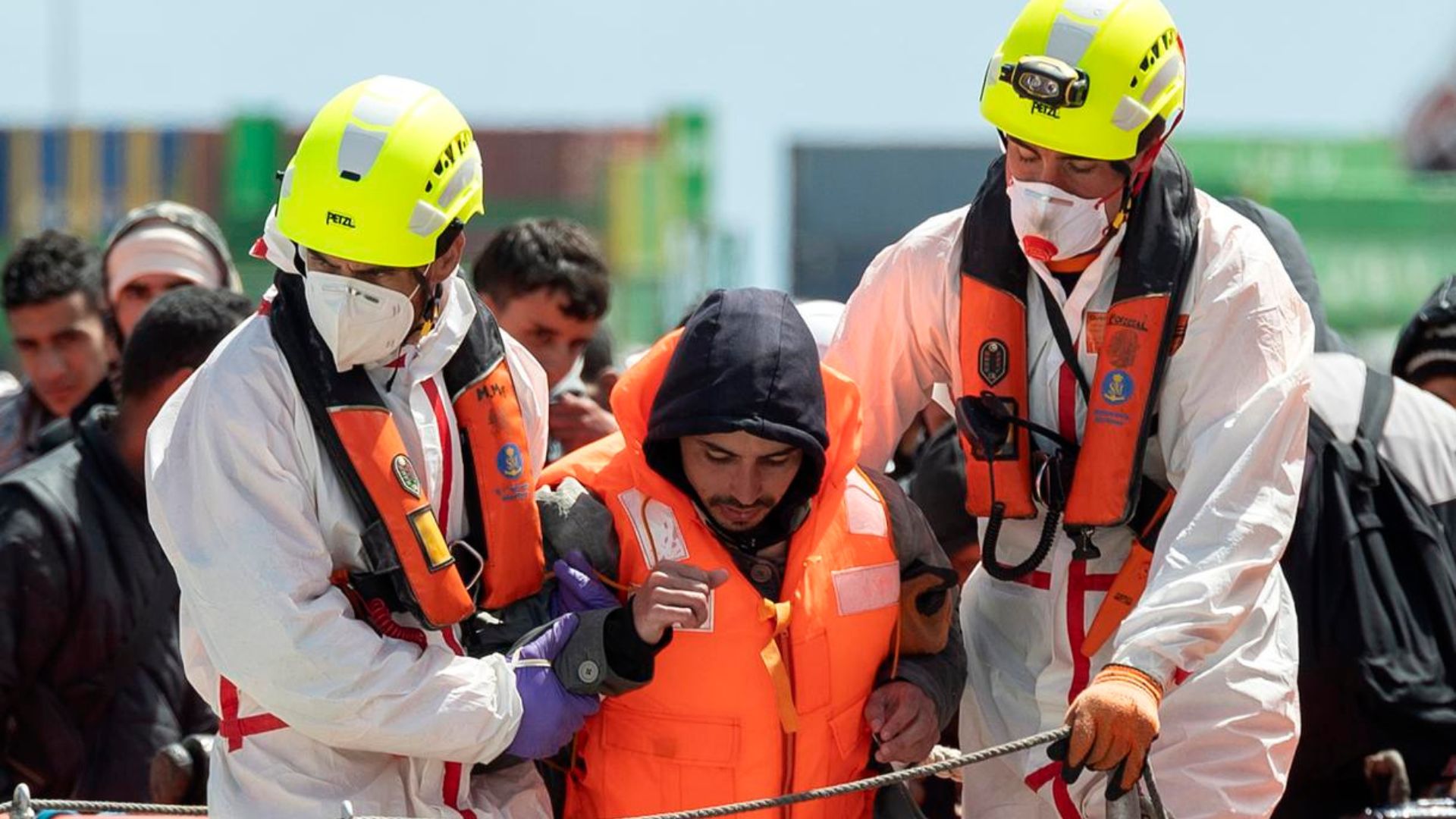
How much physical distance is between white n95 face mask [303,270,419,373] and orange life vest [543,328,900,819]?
55 cm

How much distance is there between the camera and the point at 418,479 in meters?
4.51

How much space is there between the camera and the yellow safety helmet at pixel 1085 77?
475 cm

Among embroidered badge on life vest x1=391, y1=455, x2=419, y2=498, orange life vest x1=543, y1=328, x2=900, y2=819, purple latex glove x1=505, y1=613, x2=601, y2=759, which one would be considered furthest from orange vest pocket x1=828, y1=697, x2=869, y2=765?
embroidered badge on life vest x1=391, y1=455, x2=419, y2=498

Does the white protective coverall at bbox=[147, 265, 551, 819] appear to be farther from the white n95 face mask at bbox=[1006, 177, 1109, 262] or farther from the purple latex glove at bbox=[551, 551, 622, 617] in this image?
the white n95 face mask at bbox=[1006, 177, 1109, 262]

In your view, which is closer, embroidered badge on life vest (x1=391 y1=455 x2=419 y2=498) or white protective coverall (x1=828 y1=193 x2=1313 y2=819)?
embroidered badge on life vest (x1=391 y1=455 x2=419 y2=498)

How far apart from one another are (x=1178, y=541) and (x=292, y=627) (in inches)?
65.6

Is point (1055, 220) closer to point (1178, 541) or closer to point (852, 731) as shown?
point (1178, 541)

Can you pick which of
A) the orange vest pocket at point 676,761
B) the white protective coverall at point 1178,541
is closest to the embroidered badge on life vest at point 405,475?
the orange vest pocket at point 676,761

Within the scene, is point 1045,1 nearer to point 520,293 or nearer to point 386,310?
point 386,310

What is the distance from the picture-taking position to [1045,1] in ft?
16.1

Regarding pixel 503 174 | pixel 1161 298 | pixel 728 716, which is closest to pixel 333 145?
pixel 728 716

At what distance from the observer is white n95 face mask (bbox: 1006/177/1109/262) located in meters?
4.79

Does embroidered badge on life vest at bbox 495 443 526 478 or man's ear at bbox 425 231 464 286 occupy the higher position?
man's ear at bbox 425 231 464 286

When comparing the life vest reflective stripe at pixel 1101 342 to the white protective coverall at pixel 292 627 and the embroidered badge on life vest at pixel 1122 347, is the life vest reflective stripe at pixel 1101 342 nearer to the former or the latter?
the embroidered badge on life vest at pixel 1122 347
